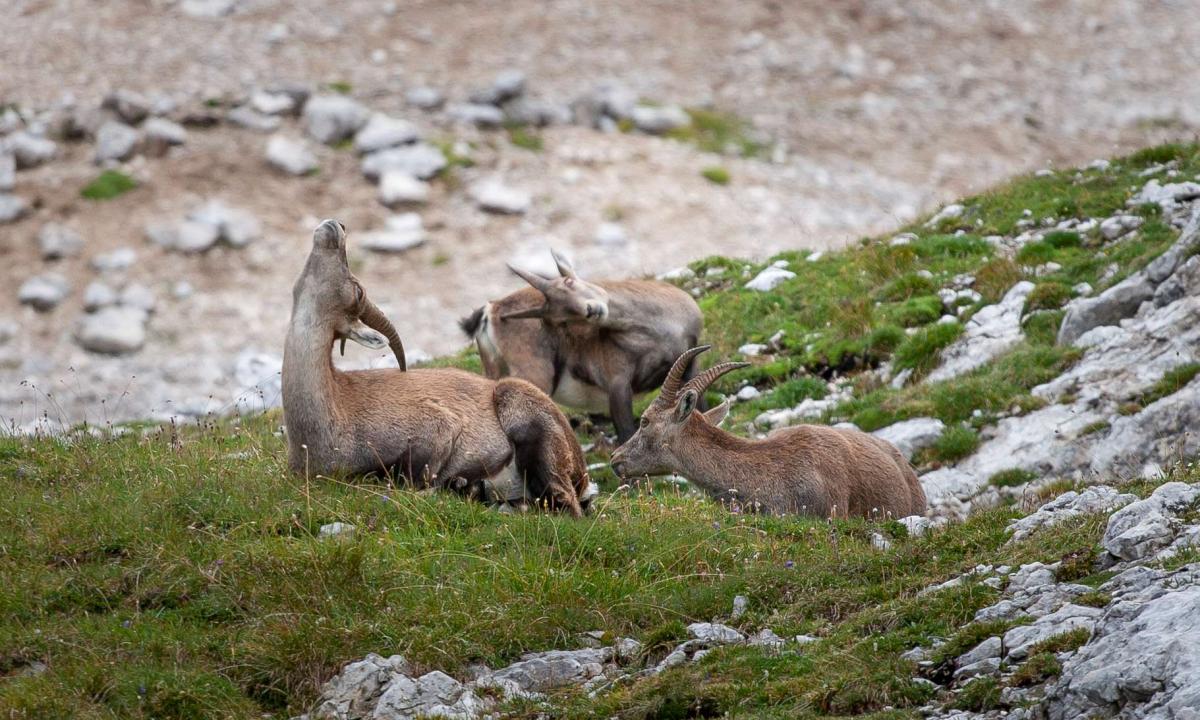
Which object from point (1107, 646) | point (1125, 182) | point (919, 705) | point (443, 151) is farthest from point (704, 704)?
point (443, 151)

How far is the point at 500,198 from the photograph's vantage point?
28.8m

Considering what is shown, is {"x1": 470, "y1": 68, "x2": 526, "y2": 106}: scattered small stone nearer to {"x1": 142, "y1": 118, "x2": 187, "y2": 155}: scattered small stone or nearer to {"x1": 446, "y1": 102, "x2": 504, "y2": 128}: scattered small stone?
{"x1": 446, "y1": 102, "x2": 504, "y2": 128}: scattered small stone

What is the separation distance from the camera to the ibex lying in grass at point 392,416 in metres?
10.9

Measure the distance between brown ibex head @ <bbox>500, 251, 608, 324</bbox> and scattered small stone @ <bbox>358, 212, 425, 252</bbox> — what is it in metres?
12.1

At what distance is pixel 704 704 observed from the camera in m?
7.38

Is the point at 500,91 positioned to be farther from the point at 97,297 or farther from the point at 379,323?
the point at 379,323

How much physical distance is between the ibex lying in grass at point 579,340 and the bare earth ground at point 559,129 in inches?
261

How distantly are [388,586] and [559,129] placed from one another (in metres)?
23.0

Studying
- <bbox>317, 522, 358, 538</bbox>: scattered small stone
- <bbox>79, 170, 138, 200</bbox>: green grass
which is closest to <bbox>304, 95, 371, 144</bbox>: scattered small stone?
<bbox>79, 170, 138, 200</bbox>: green grass

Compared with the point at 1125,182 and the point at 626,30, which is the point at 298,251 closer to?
the point at 626,30

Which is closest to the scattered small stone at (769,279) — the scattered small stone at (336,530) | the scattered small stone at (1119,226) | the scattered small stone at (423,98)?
the scattered small stone at (1119,226)

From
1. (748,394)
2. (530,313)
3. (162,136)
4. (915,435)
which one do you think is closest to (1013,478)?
(915,435)

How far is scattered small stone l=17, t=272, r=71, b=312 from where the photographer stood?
25.8 m

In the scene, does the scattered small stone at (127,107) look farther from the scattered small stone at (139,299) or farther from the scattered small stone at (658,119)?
the scattered small stone at (658,119)
